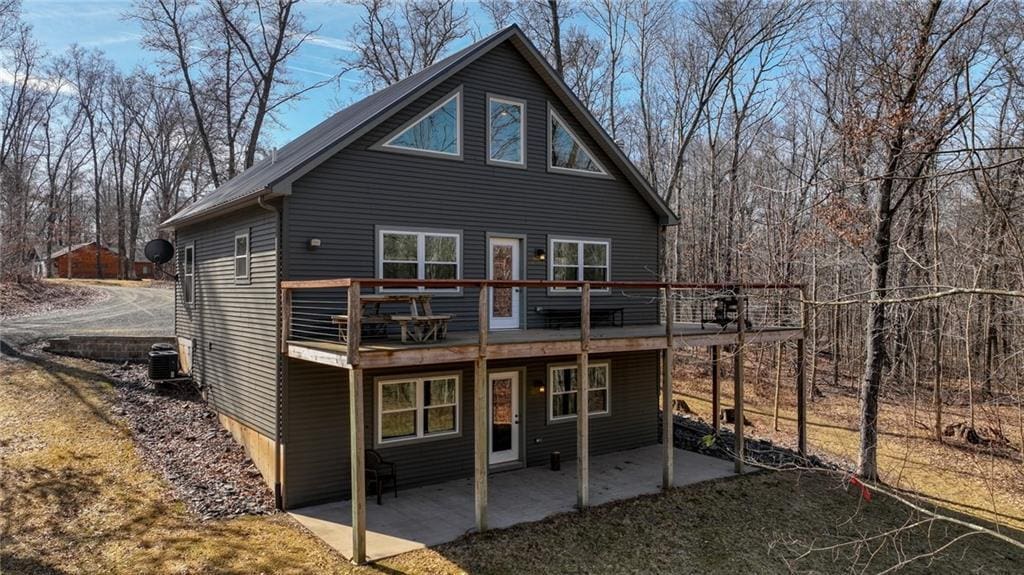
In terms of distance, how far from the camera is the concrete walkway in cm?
879

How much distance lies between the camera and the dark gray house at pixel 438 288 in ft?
32.3

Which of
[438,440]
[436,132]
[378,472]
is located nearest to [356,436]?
[378,472]

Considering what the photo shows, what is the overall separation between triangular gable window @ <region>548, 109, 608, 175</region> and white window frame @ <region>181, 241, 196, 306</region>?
337 inches

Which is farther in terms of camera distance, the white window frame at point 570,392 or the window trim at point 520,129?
the white window frame at point 570,392

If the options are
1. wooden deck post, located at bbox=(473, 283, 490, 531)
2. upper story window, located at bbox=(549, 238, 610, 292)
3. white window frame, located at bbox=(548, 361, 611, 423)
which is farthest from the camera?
upper story window, located at bbox=(549, 238, 610, 292)

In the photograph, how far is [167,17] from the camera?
2262cm

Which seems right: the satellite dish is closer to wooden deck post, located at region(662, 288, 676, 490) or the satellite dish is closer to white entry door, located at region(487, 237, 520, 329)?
white entry door, located at region(487, 237, 520, 329)

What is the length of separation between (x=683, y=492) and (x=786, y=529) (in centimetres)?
177

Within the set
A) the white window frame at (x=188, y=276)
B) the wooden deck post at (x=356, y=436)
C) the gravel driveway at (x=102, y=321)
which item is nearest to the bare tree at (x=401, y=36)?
the gravel driveway at (x=102, y=321)

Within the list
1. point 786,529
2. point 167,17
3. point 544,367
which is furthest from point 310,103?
point 786,529

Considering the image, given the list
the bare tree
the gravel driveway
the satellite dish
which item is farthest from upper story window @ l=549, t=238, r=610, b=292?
the bare tree

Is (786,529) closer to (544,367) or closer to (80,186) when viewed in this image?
(544,367)

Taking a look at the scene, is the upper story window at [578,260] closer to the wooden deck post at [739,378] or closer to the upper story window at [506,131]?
the upper story window at [506,131]

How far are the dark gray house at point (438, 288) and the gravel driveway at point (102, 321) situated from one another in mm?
5727
